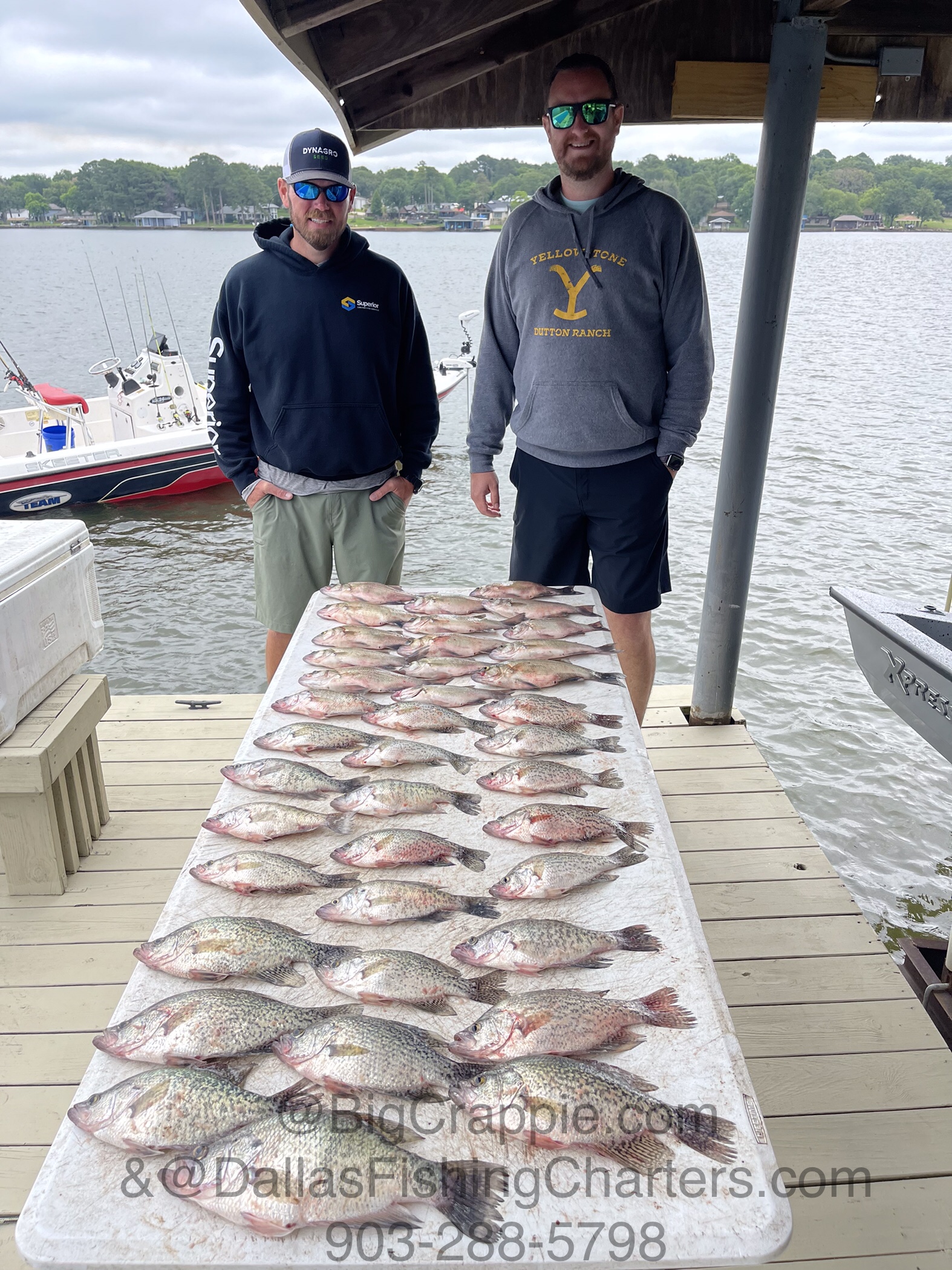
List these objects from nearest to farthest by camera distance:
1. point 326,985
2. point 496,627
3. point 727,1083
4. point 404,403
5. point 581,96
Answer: point 727,1083 → point 326,985 → point 496,627 → point 581,96 → point 404,403

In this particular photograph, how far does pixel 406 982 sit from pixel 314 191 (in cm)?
269

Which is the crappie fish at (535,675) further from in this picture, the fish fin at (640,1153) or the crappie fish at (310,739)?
the fish fin at (640,1153)

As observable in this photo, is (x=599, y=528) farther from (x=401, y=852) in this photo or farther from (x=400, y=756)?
(x=401, y=852)

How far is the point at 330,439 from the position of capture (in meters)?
3.29

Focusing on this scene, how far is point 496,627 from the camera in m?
2.62

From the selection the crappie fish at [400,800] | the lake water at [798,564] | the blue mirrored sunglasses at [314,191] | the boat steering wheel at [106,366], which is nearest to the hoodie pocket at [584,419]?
the blue mirrored sunglasses at [314,191]

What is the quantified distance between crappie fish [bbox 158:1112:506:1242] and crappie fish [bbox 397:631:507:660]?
1422 mm

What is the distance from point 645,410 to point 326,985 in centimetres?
238

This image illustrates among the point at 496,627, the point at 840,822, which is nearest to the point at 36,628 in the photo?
the point at 496,627

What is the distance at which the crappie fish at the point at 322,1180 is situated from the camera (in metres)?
1.04

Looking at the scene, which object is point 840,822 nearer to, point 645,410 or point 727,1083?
point 645,410

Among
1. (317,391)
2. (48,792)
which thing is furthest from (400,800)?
(317,391)

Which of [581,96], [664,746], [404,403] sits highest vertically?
[581,96]

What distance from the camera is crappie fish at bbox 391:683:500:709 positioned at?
85.6 inches
